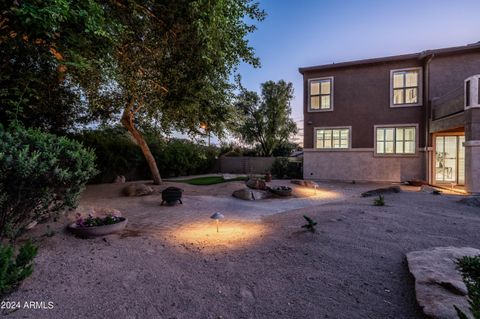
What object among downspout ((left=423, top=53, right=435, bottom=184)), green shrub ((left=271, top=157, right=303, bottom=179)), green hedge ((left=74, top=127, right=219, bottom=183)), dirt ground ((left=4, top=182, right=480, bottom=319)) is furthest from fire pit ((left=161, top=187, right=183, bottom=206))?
downspout ((left=423, top=53, right=435, bottom=184))

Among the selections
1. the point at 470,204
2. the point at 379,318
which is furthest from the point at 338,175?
the point at 379,318

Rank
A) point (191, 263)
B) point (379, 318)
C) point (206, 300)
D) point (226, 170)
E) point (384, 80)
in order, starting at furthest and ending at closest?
point (226, 170), point (384, 80), point (191, 263), point (206, 300), point (379, 318)

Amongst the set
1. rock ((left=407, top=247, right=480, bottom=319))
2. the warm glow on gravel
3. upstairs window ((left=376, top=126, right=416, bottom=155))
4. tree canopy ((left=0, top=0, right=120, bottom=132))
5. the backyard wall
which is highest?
tree canopy ((left=0, top=0, right=120, bottom=132))

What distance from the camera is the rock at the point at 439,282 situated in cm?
213

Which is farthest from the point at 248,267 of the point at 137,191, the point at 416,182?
the point at 416,182

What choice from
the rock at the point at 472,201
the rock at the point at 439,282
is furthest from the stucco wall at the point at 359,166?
the rock at the point at 439,282

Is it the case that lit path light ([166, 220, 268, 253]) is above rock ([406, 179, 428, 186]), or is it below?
below

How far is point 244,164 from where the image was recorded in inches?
839

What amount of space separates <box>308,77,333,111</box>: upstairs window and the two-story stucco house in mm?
34

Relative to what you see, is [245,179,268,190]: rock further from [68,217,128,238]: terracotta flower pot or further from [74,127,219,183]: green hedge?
[68,217,128,238]: terracotta flower pot

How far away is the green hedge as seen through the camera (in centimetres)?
1270

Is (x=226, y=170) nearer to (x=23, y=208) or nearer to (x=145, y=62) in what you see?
(x=145, y=62)

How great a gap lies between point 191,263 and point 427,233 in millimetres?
4098

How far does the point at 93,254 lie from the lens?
383 cm
